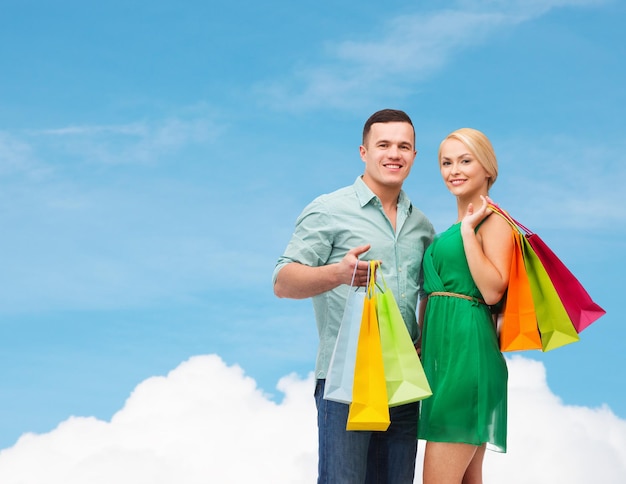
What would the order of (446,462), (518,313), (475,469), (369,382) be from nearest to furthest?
(369,382), (446,462), (518,313), (475,469)

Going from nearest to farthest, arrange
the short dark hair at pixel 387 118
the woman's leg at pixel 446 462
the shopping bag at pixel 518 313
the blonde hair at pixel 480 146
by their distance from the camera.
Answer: the woman's leg at pixel 446 462 < the shopping bag at pixel 518 313 < the blonde hair at pixel 480 146 < the short dark hair at pixel 387 118

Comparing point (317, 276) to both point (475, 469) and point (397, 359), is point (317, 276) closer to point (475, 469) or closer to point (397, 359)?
point (397, 359)

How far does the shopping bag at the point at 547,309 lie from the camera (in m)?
4.61

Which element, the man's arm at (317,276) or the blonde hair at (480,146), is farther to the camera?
the blonde hair at (480,146)

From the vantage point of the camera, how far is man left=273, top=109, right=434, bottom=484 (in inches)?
A: 179

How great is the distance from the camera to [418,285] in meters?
4.77

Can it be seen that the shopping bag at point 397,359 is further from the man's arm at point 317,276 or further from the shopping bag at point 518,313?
the shopping bag at point 518,313

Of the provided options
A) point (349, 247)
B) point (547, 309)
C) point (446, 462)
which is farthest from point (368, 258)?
point (446, 462)

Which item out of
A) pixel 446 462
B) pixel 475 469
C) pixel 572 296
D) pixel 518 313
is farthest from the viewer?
pixel 572 296

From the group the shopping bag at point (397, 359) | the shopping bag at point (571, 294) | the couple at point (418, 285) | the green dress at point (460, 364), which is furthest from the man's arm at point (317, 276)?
the shopping bag at point (571, 294)

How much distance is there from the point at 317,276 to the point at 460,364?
85cm

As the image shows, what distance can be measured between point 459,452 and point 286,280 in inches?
48.6

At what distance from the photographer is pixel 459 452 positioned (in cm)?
438

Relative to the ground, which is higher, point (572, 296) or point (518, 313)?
point (572, 296)
